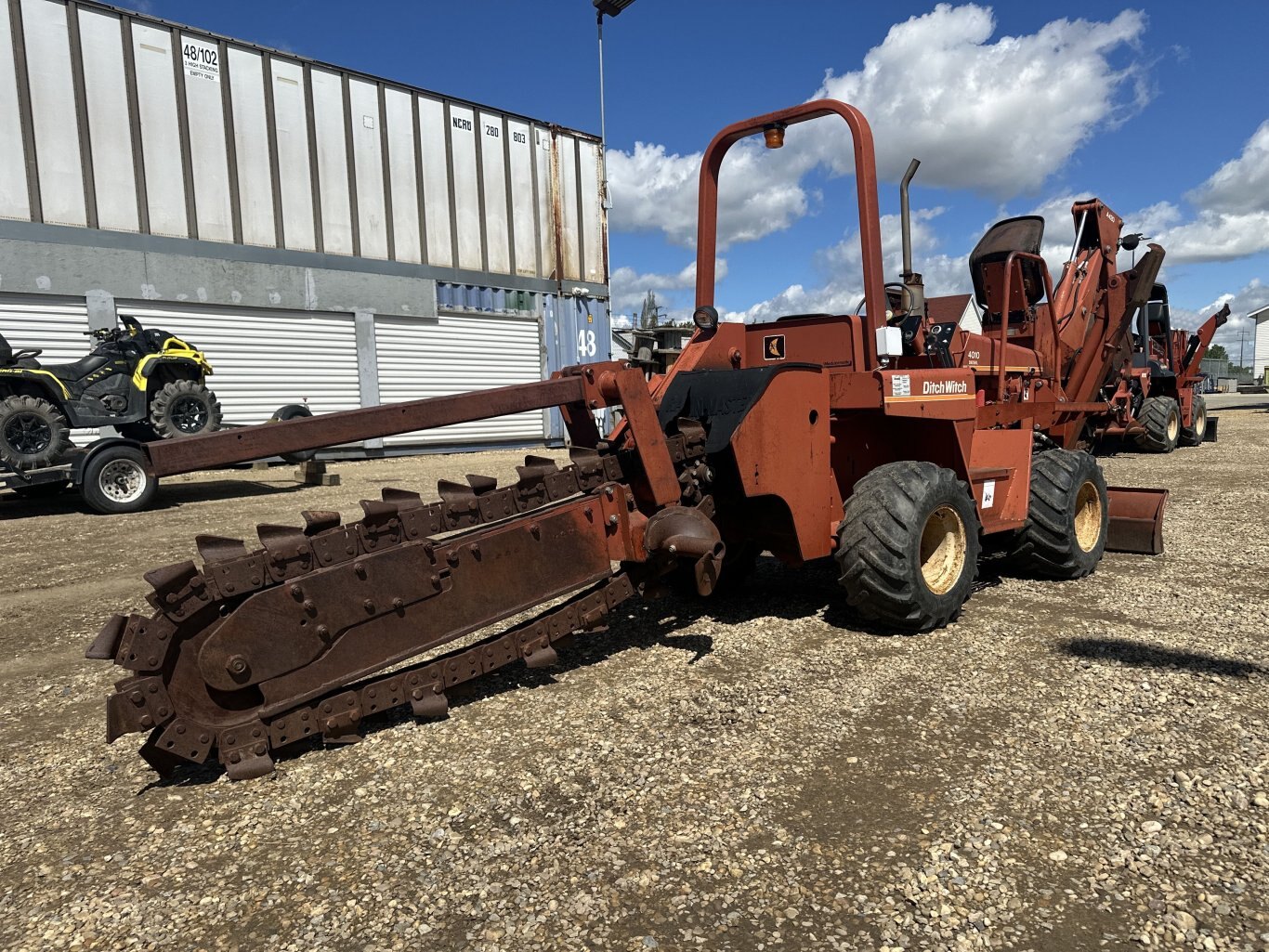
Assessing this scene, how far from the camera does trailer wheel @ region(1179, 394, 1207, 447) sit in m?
15.6

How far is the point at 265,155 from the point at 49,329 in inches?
190

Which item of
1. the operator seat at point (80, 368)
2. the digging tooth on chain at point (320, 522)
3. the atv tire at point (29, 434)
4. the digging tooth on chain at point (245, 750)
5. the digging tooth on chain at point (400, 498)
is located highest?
the operator seat at point (80, 368)

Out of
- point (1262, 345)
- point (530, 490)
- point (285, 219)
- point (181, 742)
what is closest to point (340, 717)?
point (181, 742)

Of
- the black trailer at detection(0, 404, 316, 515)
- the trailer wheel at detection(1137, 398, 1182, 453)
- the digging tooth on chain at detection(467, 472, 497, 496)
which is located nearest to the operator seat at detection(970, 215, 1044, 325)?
the digging tooth on chain at detection(467, 472, 497, 496)

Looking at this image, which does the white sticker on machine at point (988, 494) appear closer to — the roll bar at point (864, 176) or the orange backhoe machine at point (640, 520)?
the orange backhoe machine at point (640, 520)

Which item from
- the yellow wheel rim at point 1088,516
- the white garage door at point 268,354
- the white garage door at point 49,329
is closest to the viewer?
the yellow wheel rim at point 1088,516

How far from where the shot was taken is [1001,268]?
24.0ft

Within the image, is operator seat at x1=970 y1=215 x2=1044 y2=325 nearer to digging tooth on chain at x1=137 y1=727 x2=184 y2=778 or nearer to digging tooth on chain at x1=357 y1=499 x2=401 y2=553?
digging tooth on chain at x1=357 y1=499 x2=401 y2=553

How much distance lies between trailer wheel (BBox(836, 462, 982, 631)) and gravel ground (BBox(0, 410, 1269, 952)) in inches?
8.5

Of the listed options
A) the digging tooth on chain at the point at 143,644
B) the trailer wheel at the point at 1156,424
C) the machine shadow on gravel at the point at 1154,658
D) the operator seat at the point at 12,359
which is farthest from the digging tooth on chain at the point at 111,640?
the trailer wheel at the point at 1156,424

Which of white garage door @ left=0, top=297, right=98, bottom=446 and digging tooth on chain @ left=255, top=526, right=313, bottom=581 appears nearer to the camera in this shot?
digging tooth on chain @ left=255, top=526, right=313, bottom=581

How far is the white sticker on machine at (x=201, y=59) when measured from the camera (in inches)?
552

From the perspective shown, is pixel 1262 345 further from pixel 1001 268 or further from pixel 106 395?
pixel 106 395

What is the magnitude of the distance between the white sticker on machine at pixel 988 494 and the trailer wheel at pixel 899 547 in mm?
648
